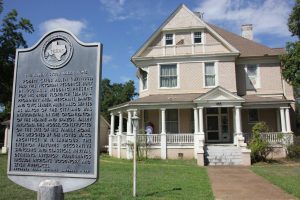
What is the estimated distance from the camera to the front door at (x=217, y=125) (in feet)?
76.4

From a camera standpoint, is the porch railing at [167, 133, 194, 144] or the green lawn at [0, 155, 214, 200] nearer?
the green lawn at [0, 155, 214, 200]

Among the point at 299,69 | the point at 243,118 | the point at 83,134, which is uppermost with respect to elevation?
the point at 299,69

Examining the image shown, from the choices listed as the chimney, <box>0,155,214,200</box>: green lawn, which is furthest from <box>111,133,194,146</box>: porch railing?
the chimney

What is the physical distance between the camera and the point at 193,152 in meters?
21.4

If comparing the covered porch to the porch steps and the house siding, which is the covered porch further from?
the porch steps

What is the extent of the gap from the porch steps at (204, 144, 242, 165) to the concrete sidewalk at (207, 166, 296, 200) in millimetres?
5307

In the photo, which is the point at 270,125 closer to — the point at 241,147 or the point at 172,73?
the point at 241,147

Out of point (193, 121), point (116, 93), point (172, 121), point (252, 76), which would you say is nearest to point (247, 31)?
point (252, 76)

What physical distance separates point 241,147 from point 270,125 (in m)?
5.71

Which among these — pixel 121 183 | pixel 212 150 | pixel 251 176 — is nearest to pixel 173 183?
pixel 121 183

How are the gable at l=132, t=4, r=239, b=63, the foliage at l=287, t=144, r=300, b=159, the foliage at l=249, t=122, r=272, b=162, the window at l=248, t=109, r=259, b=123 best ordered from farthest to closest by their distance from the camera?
1. the gable at l=132, t=4, r=239, b=63
2. the window at l=248, t=109, r=259, b=123
3. the foliage at l=287, t=144, r=300, b=159
4. the foliage at l=249, t=122, r=272, b=162

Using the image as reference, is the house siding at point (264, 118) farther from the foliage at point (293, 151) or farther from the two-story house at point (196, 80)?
the foliage at point (293, 151)

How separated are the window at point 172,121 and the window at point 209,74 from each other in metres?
3.44

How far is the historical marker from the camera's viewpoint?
4.89m
